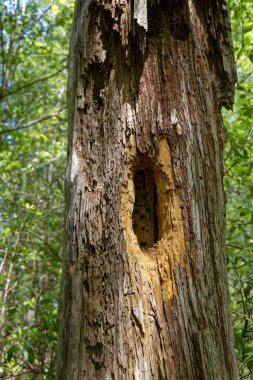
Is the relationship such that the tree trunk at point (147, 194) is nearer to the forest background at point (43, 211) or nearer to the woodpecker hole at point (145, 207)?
the woodpecker hole at point (145, 207)

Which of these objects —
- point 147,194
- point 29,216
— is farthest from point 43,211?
point 147,194

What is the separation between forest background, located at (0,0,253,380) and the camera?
3.51 m

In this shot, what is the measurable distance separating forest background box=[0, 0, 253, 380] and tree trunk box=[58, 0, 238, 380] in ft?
2.89

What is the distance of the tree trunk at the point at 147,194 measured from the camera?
155 cm

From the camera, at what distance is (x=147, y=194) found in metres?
1.97

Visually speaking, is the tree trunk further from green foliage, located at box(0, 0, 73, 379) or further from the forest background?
green foliage, located at box(0, 0, 73, 379)

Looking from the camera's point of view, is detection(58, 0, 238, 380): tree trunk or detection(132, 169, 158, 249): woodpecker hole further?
detection(132, 169, 158, 249): woodpecker hole

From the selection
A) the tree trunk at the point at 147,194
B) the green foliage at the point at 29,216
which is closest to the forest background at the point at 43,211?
the green foliage at the point at 29,216

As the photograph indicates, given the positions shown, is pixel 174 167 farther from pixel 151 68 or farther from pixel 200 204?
pixel 151 68

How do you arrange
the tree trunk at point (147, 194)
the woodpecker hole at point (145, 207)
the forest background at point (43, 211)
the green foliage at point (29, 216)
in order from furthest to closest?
the green foliage at point (29, 216), the forest background at point (43, 211), the woodpecker hole at point (145, 207), the tree trunk at point (147, 194)

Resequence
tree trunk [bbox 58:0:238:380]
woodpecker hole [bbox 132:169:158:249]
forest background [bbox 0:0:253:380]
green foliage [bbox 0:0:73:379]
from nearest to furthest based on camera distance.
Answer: tree trunk [bbox 58:0:238:380]
woodpecker hole [bbox 132:169:158:249]
forest background [bbox 0:0:253:380]
green foliage [bbox 0:0:73:379]

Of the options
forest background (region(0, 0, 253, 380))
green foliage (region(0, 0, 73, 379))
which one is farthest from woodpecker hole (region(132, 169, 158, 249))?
green foliage (region(0, 0, 73, 379))

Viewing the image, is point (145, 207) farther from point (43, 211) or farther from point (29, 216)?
point (29, 216)

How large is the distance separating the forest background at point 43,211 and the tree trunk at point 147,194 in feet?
2.89
